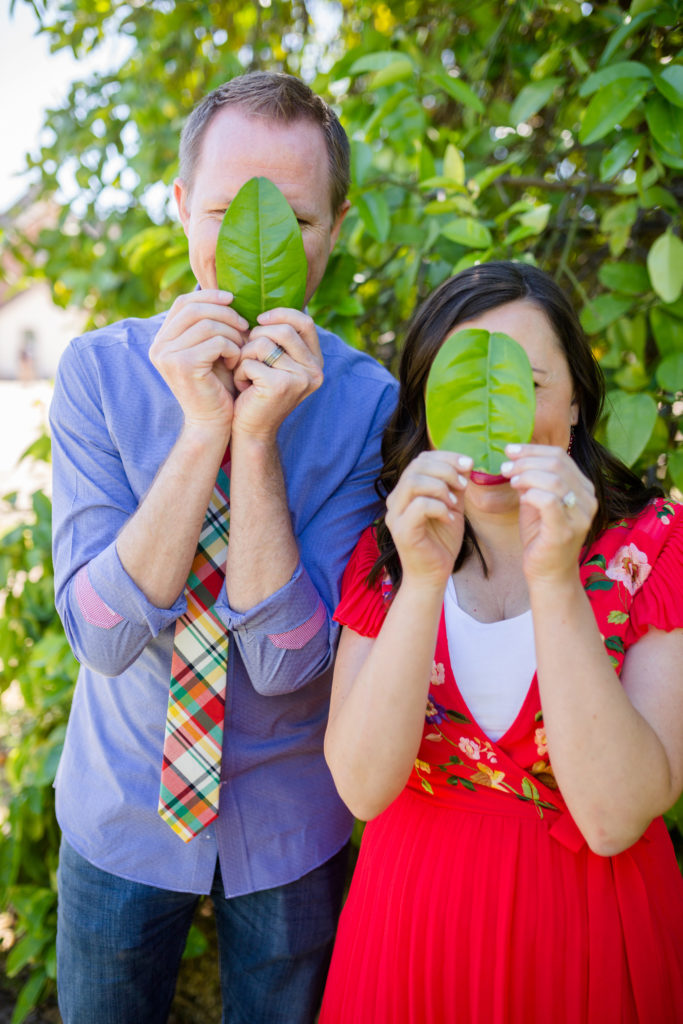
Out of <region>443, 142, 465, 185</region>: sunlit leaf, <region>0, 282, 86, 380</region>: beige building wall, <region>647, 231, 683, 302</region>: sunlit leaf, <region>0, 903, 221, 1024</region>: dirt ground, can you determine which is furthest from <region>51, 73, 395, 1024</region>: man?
<region>0, 282, 86, 380</region>: beige building wall

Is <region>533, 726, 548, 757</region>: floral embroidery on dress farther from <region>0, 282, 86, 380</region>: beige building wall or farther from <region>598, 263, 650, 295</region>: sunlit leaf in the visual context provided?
<region>0, 282, 86, 380</region>: beige building wall

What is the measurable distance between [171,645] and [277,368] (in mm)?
521

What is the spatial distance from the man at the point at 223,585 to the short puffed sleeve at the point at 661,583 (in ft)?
1.52

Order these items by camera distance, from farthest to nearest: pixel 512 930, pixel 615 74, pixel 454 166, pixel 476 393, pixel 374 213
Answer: pixel 374 213 < pixel 454 166 < pixel 615 74 < pixel 512 930 < pixel 476 393

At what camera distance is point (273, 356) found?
1135 mm

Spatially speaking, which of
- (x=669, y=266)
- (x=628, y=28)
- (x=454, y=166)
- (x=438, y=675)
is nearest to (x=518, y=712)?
(x=438, y=675)

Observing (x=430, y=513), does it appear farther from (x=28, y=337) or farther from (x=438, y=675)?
(x=28, y=337)

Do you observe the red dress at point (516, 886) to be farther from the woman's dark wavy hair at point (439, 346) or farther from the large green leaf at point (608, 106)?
the large green leaf at point (608, 106)

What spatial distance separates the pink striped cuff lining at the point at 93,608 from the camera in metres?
1.23

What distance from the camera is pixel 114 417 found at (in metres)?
1.35

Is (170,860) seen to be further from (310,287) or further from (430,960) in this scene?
(310,287)

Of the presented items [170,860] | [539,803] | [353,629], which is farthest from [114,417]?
[539,803]

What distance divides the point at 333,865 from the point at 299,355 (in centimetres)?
96

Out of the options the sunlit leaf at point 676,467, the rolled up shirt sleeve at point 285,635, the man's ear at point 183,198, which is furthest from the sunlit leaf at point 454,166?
the rolled up shirt sleeve at point 285,635
